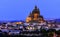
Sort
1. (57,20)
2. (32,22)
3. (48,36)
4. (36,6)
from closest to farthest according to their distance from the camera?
(48,36), (32,22), (36,6), (57,20)

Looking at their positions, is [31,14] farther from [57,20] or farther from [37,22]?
[57,20]

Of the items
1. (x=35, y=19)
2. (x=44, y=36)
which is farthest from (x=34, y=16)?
(x=44, y=36)

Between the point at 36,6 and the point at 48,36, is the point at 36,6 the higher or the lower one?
the higher one

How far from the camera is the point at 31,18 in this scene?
102m

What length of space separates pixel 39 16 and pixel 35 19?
137cm

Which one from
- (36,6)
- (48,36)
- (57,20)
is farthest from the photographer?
(57,20)

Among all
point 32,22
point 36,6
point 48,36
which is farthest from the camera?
point 36,6

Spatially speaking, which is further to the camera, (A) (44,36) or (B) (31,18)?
(B) (31,18)

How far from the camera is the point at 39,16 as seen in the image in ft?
339

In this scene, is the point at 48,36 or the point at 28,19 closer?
the point at 48,36

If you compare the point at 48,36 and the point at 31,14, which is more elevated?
the point at 31,14

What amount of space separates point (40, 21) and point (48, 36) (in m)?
67.3

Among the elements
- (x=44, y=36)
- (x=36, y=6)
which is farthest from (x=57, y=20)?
(x=44, y=36)

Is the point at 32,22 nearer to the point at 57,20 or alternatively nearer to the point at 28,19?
the point at 28,19
